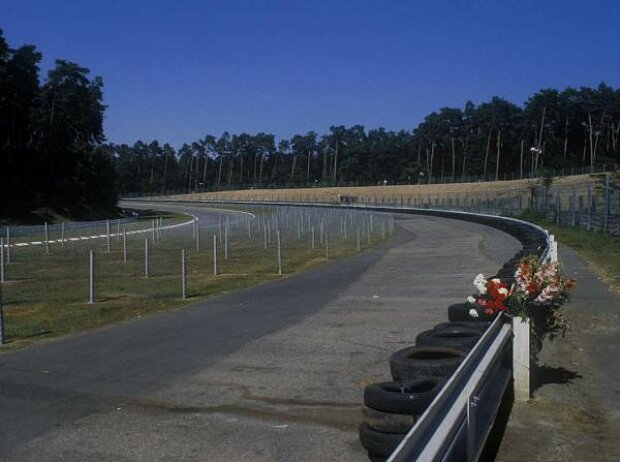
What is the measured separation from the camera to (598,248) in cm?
2812

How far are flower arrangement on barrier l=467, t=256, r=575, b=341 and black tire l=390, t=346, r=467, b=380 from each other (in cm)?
95

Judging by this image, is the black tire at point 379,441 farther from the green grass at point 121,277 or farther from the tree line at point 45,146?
the tree line at point 45,146

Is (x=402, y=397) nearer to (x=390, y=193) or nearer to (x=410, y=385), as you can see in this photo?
(x=410, y=385)

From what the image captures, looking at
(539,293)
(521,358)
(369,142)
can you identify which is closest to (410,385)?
(521,358)

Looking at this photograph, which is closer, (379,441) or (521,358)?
(379,441)

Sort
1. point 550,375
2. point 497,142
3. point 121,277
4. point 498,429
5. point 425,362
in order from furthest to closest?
point 497,142 → point 121,277 → point 550,375 → point 498,429 → point 425,362

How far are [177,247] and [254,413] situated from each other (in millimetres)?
30228

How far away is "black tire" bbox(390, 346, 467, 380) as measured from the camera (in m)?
6.16

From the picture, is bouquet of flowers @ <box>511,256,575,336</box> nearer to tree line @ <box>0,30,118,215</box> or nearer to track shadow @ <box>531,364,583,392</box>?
track shadow @ <box>531,364,583,392</box>

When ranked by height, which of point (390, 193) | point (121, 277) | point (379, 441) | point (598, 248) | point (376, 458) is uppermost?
point (379, 441)

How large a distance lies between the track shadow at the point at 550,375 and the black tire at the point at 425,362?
5.02 ft

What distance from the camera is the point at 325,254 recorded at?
3259cm

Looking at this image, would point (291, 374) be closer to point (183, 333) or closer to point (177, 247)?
point (183, 333)

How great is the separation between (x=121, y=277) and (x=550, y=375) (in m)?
16.8
